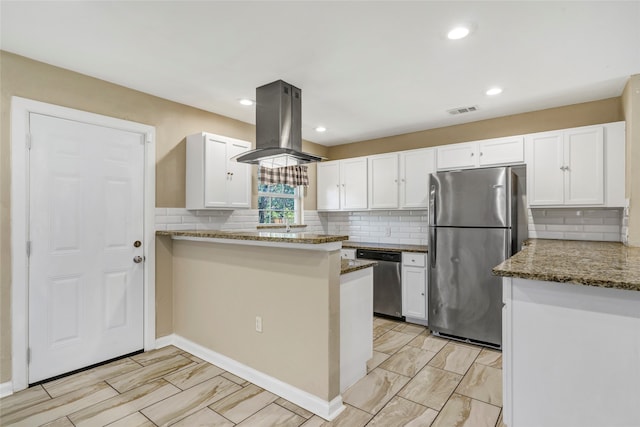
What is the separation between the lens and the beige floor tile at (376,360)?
8.96ft

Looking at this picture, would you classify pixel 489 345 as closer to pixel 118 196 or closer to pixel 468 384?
pixel 468 384

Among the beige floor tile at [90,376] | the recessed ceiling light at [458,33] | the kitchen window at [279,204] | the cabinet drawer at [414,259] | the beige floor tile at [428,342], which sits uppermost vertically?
the recessed ceiling light at [458,33]

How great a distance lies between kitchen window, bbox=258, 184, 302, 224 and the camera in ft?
14.5

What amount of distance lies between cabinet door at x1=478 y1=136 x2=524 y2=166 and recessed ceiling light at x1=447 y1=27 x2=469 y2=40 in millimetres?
1813

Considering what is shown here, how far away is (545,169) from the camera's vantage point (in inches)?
130

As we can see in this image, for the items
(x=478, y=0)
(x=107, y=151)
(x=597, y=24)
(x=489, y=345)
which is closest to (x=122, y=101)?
(x=107, y=151)

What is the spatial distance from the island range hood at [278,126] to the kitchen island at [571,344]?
1.83 metres

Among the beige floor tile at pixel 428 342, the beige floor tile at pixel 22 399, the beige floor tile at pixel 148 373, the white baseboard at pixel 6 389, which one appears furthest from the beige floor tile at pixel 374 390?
the white baseboard at pixel 6 389

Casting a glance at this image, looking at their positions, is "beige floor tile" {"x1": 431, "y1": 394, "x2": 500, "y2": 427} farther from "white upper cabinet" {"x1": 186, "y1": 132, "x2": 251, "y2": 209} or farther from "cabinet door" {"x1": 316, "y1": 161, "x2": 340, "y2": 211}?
"cabinet door" {"x1": 316, "y1": 161, "x2": 340, "y2": 211}

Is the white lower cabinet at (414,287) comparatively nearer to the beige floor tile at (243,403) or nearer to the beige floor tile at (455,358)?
the beige floor tile at (455,358)

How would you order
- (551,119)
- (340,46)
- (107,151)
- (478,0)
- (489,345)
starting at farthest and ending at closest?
(551,119) → (489,345) → (107,151) → (340,46) → (478,0)

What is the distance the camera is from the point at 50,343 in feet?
8.27

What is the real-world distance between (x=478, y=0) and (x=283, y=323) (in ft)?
7.69

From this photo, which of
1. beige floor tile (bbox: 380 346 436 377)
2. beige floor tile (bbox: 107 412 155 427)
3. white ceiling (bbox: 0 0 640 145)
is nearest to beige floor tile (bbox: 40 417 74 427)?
beige floor tile (bbox: 107 412 155 427)
